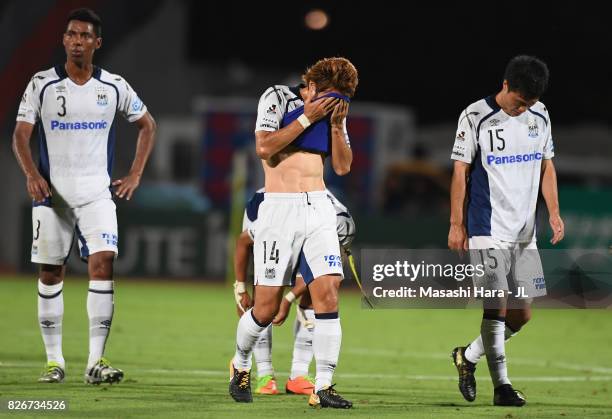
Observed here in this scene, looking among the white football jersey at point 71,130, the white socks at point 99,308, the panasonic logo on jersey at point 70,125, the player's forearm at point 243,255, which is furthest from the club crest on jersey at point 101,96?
the player's forearm at point 243,255

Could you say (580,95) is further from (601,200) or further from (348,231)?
(348,231)

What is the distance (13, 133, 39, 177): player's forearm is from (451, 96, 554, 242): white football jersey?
3.25 m

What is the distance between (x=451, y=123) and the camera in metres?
39.8

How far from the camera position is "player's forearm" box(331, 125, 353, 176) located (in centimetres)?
920

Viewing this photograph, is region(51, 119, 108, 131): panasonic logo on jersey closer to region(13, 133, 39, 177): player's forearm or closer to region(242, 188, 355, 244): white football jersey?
region(13, 133, 39, 177): player's forearm

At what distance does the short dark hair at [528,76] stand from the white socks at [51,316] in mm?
3983

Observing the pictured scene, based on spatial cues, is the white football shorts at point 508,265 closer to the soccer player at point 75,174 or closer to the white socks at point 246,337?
the white socks at point 246,337

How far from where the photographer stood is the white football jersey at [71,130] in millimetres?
10773

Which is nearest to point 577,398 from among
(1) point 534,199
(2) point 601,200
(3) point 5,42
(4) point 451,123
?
(1) point 534,199

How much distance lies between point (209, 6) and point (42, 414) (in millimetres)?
27442

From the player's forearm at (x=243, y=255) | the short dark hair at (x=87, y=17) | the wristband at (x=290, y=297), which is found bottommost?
the wristband at (x=290, y=297)

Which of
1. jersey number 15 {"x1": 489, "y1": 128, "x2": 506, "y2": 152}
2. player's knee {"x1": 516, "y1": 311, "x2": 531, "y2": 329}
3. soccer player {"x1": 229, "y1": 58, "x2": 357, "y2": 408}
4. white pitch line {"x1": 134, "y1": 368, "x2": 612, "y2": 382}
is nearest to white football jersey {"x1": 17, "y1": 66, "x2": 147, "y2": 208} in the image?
white pitch line {"x1": 134, "y1": 368, "x2": 612, "y2": 382}

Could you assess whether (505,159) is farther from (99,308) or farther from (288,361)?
(288,361)

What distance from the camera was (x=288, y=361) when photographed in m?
13.3
